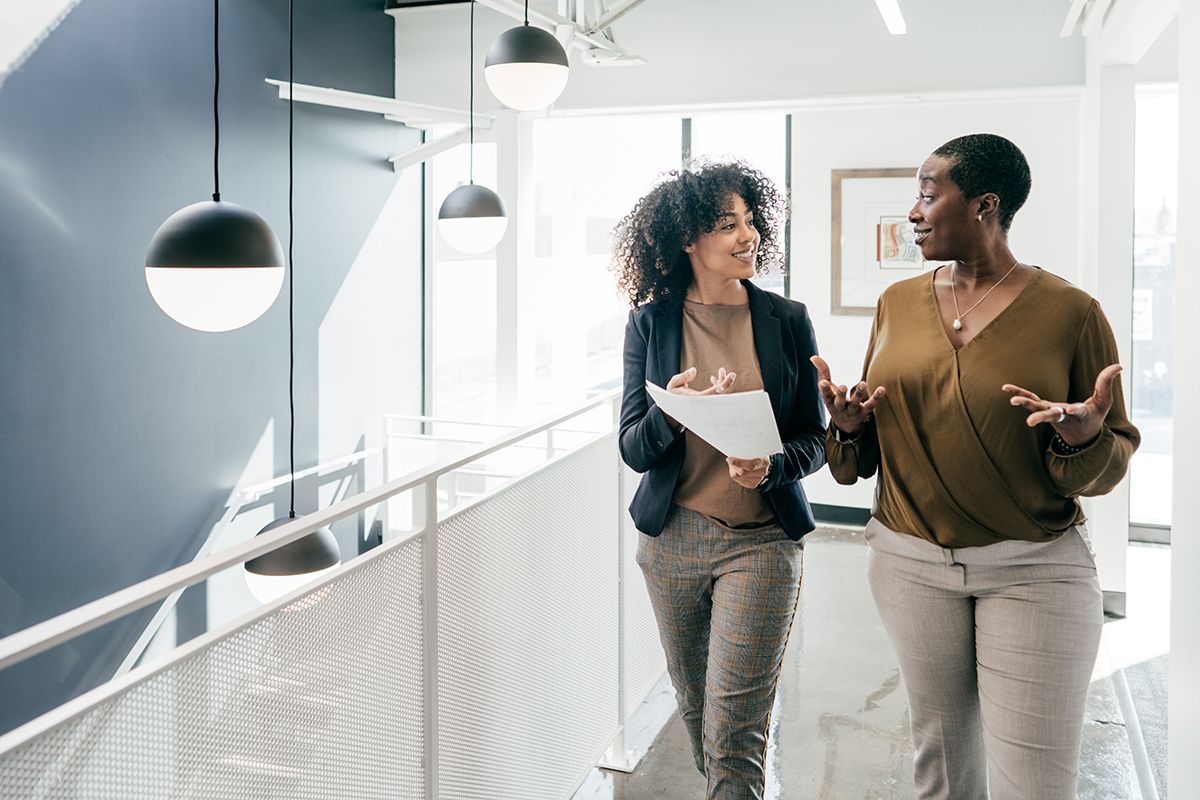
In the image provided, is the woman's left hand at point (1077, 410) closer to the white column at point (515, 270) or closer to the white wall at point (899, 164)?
the white wall at point (899, 164)

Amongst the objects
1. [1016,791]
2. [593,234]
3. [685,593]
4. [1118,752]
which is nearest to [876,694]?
[1118,752]

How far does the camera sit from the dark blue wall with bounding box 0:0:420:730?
4.11 m

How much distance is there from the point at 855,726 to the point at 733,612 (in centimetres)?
137

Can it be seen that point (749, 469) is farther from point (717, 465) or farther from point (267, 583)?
point (267, 583)

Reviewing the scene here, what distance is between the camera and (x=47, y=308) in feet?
13.8

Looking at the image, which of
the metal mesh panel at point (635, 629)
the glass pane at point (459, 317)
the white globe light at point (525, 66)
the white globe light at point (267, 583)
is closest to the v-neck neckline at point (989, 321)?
the metal mesh panel at point (635, 629)

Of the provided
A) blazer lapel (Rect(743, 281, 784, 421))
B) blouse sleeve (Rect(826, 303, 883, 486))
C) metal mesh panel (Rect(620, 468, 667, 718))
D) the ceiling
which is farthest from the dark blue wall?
blouse sleeve (Rect(826, 303, 883, 486))

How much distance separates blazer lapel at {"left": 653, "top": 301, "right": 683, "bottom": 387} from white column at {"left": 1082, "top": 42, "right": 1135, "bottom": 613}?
2.63m

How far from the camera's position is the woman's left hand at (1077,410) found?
1629 millimetres

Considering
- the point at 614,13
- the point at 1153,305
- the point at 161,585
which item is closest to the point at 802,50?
the point at 614,13

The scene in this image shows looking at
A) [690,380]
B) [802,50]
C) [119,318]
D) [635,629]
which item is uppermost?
[802,50]

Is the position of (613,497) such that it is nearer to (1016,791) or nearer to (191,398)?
(1016,791)

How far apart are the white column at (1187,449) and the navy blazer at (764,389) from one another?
69 cm

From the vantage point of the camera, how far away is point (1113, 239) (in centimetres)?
429
